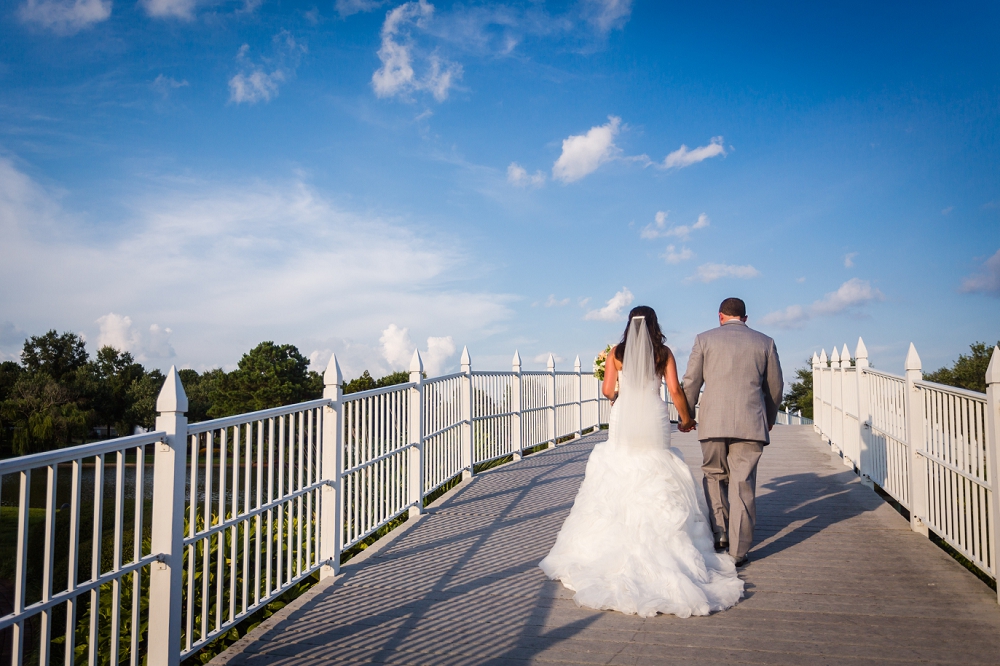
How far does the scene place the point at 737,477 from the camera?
197 inches

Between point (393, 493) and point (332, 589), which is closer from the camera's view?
point (332, 589)

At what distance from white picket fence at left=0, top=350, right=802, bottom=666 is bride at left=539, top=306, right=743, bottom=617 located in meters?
1.82

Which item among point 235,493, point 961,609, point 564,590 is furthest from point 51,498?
point 961,609

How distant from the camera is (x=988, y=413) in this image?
414 cm

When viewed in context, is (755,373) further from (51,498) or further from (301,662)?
(51,498)

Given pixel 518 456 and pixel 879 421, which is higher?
pixel 879 421

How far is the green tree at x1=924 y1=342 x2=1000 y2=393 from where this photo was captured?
2773 cm

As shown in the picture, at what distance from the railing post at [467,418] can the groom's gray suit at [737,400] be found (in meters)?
4.27

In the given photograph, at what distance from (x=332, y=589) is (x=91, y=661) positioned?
2.14 meters

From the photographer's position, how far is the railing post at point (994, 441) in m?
3.98

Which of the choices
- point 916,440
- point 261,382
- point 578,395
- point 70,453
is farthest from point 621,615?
point 261,382

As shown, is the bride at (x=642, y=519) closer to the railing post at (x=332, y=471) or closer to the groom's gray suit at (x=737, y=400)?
the groom's gray suit at (x=737, y=400)

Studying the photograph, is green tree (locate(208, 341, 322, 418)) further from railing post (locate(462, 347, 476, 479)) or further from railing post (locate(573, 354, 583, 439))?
railing post (locate(462, 347, 476, 479))

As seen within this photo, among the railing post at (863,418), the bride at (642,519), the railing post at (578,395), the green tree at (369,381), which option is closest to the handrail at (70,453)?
the bride at (642,519)
